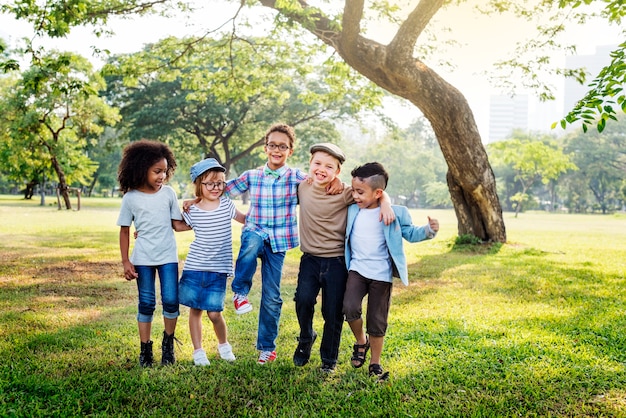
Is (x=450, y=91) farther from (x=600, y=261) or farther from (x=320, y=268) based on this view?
(x=320, y=268)

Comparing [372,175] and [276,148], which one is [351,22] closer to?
[276,148]

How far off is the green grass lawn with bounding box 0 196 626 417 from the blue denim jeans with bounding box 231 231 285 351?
0.91 ft

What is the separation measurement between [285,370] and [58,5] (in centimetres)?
802

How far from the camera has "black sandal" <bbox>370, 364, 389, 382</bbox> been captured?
3.91 metres

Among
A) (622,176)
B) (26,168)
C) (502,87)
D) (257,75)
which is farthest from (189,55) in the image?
(622,176)

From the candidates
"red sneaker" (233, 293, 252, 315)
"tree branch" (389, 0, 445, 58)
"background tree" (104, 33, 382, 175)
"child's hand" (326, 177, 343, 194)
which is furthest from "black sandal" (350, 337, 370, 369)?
"background tree" (104, 33, 382, 175)

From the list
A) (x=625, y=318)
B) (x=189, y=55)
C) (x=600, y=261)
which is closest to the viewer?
(x=625, y=318)

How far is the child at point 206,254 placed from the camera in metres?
4.19

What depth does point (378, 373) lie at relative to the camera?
399 cm

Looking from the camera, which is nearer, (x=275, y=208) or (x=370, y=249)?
(x=370, y=249)

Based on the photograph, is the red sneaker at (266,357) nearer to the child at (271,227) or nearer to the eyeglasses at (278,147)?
the child at (271,227)

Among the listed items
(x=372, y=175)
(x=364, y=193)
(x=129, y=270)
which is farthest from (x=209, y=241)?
(x=372, y=175)

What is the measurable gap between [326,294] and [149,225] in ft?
5.00

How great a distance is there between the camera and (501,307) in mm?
6500
